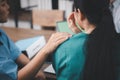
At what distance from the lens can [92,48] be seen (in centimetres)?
101

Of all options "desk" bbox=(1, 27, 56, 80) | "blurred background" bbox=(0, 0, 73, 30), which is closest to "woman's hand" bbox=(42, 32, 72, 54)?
"desk" bbox=(1, 27, 56, 80)

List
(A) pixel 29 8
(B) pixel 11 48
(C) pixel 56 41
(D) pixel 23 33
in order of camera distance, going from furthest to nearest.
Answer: (A) pixel 29 8
(D) pixel 23 33
(B) pixel 11 48
(C) pixel 56 41

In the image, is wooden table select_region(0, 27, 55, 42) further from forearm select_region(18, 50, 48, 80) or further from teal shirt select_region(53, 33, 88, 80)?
teal shirt select_region(53, 33, 88, 80)

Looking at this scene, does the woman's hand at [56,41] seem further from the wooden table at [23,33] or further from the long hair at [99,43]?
the wooden table at [23,33]

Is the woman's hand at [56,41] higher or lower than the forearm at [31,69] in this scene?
higher

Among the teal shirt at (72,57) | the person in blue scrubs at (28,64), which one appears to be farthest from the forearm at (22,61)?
the teal shirt at (72,57)

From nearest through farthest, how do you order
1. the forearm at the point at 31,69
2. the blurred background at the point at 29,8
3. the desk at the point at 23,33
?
the forearm at the point at 31,69, the desk at the point at 23,33, the blurred background at the point at 29,8

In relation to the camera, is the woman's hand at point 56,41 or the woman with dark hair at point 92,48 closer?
the woman with dark hair at point 92,48

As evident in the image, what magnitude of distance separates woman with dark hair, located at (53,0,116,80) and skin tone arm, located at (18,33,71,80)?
4.5 inches

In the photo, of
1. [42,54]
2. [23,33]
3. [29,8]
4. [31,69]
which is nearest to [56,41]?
[42,54]

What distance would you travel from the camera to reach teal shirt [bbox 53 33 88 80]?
1025 millimetres

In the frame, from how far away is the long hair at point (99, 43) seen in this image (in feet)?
3.33

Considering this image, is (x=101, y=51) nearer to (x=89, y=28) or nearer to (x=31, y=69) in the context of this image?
(x=89, y=28)

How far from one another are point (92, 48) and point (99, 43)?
0.04m
